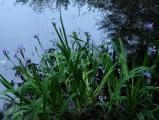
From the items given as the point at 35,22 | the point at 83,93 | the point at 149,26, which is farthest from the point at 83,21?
the point at 83,93

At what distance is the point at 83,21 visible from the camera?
4953 millimetres

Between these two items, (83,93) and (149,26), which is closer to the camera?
(83,93)

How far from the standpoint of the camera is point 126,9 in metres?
5.04

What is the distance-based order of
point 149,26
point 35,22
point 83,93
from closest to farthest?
point 83,93 → point 149,26 → point 35,22

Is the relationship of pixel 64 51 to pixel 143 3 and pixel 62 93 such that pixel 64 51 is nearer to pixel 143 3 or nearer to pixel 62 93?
pixel 62 93

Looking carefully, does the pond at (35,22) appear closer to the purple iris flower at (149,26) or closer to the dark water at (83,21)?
the dark water at (83,21)

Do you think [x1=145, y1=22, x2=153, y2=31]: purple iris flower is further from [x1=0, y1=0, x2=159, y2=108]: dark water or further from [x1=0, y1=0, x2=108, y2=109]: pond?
[x1=0, y1=0, x2=108, y2=109]: pond

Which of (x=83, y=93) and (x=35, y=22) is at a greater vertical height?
(x=35, y=22)

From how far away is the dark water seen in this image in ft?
13.6

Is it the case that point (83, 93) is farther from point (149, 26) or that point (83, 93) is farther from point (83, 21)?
point (83, 21)

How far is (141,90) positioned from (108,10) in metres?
2.76

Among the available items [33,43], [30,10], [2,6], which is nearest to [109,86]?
[33,43]

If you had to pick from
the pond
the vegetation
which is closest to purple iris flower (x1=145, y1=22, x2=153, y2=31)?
the pond

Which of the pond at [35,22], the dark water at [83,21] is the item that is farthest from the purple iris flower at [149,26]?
the pond at [35,22]
